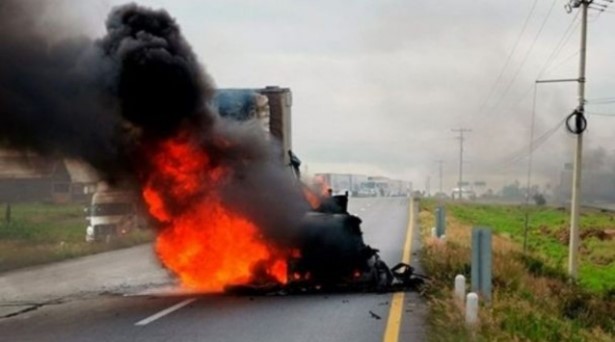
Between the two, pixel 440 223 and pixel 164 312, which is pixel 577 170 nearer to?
pixel 440 223

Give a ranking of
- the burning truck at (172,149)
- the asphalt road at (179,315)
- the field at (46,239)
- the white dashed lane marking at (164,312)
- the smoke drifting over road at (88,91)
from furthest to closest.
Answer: the field at (46,239) < the burning truck at (172,149) < the smoke drifting over road at (88,91) < the white dashed lane marking at (164,312) < the asphalt road at (179,315)

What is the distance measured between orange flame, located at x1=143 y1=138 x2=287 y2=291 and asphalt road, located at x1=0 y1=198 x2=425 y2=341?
808mm

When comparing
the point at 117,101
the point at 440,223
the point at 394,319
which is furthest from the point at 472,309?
the point at 440,223

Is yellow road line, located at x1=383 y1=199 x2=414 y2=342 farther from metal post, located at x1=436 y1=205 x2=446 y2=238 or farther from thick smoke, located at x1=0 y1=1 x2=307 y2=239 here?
metal post, located at x1=436 y1=205 x2=446 y2=238

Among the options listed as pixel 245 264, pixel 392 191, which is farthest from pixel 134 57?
pixel 392 191

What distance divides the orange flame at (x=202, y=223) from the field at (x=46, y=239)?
23.1 ft

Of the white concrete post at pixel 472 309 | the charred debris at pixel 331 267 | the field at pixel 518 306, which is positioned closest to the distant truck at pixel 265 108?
the charred debris at pixel 331 267

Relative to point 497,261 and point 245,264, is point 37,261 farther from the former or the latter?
point 497,261

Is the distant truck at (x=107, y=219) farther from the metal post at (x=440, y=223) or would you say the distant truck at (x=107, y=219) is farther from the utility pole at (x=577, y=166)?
the utility pole at (x=577, y=166)

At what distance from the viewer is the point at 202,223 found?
13.7m

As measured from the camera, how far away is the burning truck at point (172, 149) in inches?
509

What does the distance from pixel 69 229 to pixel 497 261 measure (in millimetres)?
21292

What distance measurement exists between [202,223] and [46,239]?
15482 millimetres

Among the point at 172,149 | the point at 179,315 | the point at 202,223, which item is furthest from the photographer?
the point at 202,223
